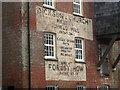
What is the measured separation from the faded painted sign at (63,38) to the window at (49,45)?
0.97 feet

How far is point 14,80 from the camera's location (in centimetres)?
2125

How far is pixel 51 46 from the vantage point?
2319 cm

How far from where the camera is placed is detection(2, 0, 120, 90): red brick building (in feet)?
70.0

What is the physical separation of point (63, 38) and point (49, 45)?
155 centimetres

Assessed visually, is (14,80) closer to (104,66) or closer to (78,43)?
(78,43)

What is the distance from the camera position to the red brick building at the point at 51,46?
21.3m

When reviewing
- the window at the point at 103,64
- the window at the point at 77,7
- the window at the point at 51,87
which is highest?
the window at the point at 77,7

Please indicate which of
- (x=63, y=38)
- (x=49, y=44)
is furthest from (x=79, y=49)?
(x=49, y=44)

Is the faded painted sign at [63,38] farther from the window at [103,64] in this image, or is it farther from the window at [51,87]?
the window at [103,64]

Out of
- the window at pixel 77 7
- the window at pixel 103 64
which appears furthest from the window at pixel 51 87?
the window at pixel 77 7

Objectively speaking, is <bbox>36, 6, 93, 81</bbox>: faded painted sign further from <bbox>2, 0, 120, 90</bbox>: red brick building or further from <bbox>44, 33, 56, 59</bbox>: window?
<bbox>44, 33, 56, 59</bbox>: window

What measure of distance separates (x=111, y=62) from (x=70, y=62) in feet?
17.9

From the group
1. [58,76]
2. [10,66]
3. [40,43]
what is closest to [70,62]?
[58,76]

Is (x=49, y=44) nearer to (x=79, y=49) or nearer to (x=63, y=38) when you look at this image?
(x=63, y=38)
